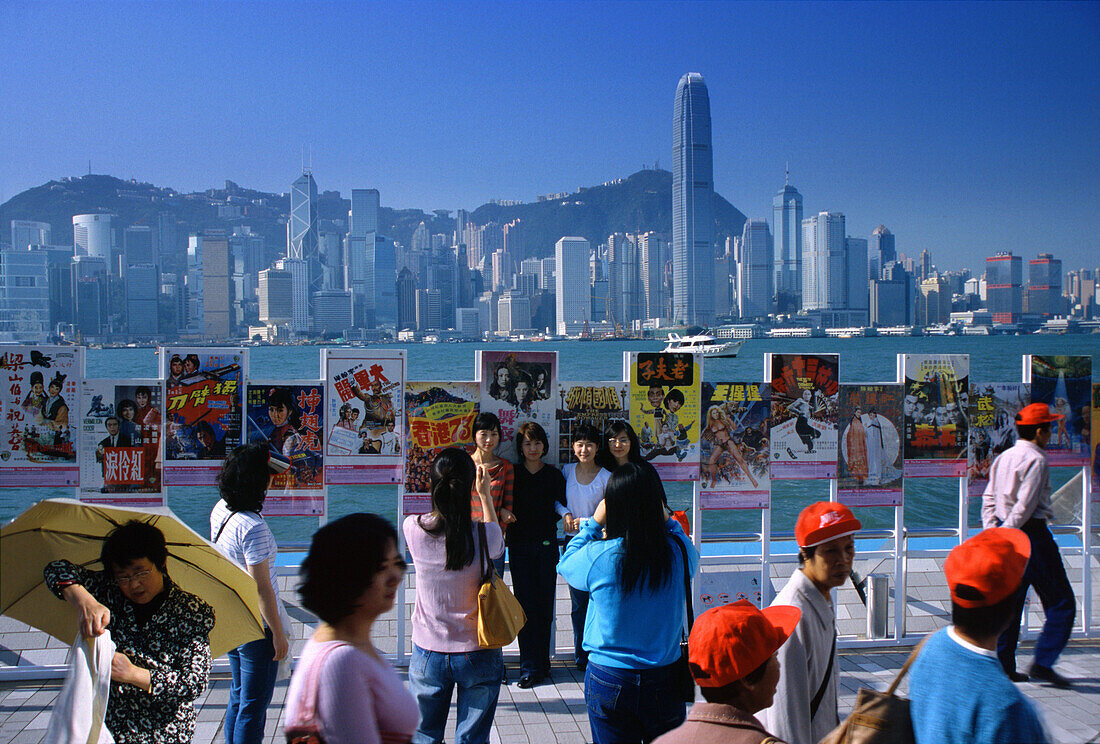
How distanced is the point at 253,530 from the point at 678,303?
401 feet

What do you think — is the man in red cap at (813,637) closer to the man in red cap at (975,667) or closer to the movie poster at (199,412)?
the man in red cap at (975,667)

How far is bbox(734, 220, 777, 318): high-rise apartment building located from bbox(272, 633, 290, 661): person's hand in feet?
370

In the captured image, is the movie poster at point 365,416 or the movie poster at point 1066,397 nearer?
the movie poster at point 365,416

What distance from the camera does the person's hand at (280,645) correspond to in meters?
2.65

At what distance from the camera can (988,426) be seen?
4.69 meters

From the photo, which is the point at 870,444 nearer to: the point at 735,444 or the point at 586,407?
the point at 735,444

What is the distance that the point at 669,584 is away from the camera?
238 cm

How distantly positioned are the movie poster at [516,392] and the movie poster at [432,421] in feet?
0.32

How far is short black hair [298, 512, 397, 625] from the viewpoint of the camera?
1.51 meters

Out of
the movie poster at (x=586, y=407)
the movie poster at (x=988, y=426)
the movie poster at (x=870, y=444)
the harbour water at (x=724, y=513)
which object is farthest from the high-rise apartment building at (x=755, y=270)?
the movie poster at (x=586, y=407)

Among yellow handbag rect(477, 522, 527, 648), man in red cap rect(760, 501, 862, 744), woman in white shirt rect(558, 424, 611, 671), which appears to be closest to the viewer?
man in red cap rect(760, 501, 862, 744)

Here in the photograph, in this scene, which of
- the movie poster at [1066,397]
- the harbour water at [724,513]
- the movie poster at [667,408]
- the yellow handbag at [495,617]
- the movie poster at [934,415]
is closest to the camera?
the yellow handbag at [495,617]

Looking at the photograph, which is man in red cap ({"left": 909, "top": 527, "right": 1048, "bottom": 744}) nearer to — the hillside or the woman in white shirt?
the woman in white shirt

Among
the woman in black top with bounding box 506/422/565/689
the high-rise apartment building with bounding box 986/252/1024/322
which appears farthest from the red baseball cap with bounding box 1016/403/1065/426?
the high-rise apartment building with bounding box 986/252/1024/322
